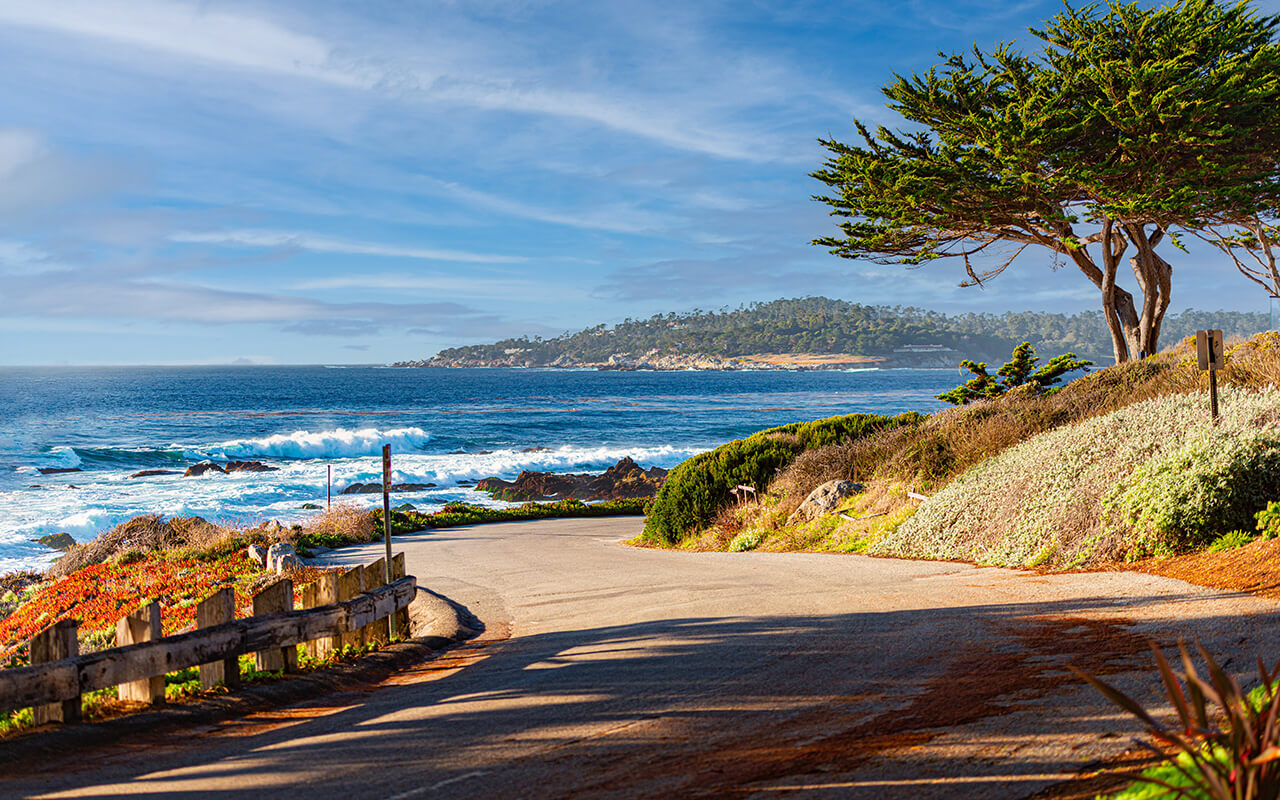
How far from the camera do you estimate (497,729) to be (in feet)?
17.7

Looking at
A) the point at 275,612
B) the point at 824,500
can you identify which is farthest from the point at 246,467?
the point at 275,612

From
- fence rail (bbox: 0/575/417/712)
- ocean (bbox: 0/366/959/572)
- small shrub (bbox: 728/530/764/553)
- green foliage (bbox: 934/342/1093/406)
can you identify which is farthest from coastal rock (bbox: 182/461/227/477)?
fence rail (bbox: 0/575/417/712)

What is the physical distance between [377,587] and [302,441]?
62794 millimetres

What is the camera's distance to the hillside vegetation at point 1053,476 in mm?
9938

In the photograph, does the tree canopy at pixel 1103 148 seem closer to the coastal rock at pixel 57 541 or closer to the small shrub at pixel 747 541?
the small shrub at pixel 747 541

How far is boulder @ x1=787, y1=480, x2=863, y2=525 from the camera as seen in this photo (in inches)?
712

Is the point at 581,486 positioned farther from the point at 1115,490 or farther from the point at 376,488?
the point at 1115,490

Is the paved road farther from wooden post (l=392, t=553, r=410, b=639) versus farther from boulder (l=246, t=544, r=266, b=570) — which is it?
boulder (l=246, t=544, r=266, b=570)

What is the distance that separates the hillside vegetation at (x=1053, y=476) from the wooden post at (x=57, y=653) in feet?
33.4

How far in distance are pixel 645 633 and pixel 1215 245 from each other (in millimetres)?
26769

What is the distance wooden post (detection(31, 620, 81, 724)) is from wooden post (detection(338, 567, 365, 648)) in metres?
2.55

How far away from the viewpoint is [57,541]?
97.1ft

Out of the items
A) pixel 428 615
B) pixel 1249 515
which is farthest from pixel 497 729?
pixel 1249 515

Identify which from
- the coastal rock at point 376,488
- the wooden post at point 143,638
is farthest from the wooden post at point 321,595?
the coastal rock at point 376,488
